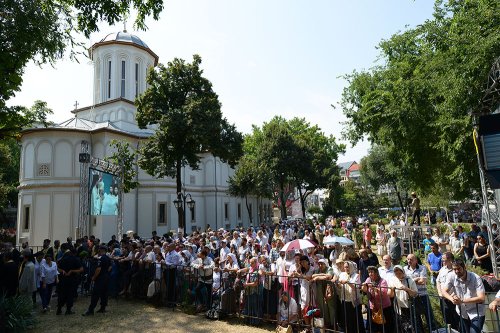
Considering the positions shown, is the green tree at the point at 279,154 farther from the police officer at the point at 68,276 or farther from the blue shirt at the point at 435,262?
the police officer at the point at 68,276

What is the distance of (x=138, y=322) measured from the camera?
8734 mm

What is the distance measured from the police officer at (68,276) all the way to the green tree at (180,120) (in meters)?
13.3

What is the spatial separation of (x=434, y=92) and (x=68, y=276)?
14.8 meters

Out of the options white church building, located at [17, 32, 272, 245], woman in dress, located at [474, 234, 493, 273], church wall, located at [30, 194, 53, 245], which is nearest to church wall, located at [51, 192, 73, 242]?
white church building, located at [17, 32, 272, 245]

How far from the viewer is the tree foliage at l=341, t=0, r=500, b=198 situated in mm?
11797

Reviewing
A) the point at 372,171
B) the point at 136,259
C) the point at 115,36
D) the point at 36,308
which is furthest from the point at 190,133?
the point at 372,171

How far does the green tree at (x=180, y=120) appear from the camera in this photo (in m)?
22.5

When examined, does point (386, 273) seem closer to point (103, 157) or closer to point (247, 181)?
point (103, 157)

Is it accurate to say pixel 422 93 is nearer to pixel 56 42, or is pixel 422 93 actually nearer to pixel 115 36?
pixel 56 42

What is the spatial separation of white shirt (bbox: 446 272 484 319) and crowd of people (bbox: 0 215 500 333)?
0.05 feet

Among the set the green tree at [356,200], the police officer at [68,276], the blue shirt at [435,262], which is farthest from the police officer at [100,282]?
the green tree at [356,200]

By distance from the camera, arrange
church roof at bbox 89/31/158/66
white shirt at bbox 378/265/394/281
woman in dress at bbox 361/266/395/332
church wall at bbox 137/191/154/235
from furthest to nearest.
→ 1. church roof at bbox 89/31/158/66
2. church wall at bbox 137/191/154/235
3. white shirt at bbox 378/265/394/281
4. woman in dress at bbox 361/266/395/332

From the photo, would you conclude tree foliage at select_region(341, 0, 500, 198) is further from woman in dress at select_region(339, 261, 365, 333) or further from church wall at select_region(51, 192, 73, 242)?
church wall at select_region(51, 192, 73, 242)

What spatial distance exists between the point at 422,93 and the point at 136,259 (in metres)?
13.2
